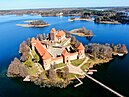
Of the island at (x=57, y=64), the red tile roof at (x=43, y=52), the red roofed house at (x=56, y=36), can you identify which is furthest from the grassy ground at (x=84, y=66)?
the red roofed house at (x=56, y=36)

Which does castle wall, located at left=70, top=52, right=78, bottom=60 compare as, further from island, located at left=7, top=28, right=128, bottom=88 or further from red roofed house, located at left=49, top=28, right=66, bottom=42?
red roofed house, located at left=49, top=28, right=66, bottom=42

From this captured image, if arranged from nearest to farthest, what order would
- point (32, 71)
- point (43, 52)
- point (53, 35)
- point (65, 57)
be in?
point (32, 71) < point (65, 57) < point (43, 52) < point (53, 35)

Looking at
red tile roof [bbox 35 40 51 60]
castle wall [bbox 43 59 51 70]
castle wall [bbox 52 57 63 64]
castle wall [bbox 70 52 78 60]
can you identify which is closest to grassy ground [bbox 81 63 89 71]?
castle wall [bbox 70 52 78 60]

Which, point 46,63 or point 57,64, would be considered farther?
point 57,64

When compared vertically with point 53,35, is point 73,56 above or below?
below

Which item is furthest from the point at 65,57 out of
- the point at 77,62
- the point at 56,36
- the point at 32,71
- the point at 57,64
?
the point at 56,36

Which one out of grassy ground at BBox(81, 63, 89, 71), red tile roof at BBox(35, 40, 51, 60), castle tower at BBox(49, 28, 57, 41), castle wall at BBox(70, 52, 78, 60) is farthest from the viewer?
castle tower at BBox(49, 28, 57, 41)

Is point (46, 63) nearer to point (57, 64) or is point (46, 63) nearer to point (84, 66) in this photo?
point (57, 64)

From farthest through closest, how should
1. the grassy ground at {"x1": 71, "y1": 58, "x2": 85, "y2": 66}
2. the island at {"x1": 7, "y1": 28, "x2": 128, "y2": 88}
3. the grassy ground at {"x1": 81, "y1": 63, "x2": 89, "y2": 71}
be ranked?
the grassy ground at {"x1": 71, "y1": 58, "x2": 85, "y2": 66}, the grassy ground at {"x1": 81, "y1": 63, "x2": 89, "y2": 71}, the island at {"x1": 7, "y1": 28, "x2": 128, "y2": 88}

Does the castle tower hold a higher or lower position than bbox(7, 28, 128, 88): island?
higher

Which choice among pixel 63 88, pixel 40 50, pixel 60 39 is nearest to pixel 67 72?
pixel 63 88

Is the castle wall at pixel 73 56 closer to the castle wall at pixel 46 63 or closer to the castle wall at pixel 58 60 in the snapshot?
the castle wall at pixel 58 60

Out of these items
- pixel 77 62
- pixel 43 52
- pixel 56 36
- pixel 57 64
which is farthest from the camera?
pixel 56 36
